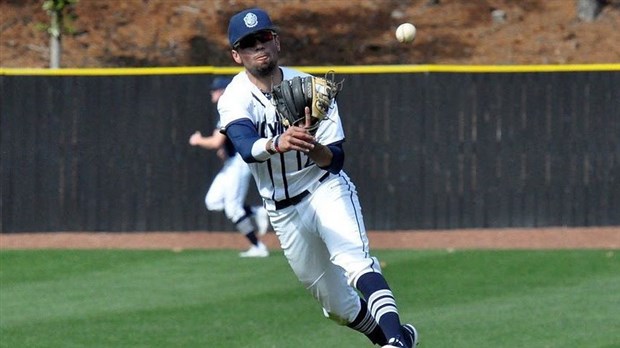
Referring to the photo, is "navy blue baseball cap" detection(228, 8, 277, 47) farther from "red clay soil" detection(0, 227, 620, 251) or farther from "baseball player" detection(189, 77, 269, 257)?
"red clay soil" detection(0, 227, 620, 251)

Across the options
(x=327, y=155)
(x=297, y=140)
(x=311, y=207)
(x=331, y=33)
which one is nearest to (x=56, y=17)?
(x=331, y=33)

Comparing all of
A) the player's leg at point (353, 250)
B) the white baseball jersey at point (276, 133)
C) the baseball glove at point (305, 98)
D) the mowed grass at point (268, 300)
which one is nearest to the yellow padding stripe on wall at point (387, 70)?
the mowed grass at point (268, 300)

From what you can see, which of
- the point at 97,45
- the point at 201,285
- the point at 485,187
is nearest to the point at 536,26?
the point at 485,187

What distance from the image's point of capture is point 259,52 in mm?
6941

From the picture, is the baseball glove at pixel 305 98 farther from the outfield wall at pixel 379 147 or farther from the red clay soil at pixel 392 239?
the outfield wall at pixel 379 147

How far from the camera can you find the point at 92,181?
15.6 m

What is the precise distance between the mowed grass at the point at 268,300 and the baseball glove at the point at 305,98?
98.8 inches

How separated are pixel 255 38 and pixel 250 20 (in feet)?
0.35

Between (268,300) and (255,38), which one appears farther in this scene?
(268,300)

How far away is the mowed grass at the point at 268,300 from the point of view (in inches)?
344

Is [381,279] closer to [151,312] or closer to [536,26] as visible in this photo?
[151,312]

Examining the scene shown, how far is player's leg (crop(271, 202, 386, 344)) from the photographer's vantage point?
7.08m

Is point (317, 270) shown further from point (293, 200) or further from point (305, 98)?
point (305, 98)

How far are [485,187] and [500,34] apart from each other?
18.0 ft
